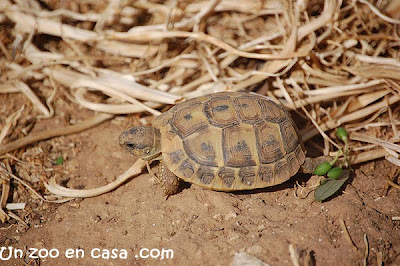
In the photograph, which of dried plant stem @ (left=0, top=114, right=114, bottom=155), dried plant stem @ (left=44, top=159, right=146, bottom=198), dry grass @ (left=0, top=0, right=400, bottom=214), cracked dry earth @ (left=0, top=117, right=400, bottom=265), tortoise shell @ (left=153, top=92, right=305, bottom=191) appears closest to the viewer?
cracked dry earth @ (left=0, top=117, right=400, bottom=265)

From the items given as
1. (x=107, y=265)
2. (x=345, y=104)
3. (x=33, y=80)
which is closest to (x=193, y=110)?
(x=107, y=265)

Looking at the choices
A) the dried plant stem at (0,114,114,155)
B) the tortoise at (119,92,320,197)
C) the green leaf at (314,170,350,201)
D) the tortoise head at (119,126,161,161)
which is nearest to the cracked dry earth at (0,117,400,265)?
the green leaf at (314,170,350,201)

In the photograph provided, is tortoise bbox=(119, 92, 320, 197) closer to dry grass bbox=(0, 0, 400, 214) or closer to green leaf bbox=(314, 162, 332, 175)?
green leaf bbox=(314, 162, 332, 175)

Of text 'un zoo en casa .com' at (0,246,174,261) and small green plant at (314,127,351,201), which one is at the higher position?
small green plant at (314,127,351,201)

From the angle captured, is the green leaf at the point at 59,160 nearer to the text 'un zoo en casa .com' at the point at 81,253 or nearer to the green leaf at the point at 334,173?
the text 'un zoo en casa .com' at the point at 81,253

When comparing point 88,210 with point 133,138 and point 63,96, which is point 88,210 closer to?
point 133,138

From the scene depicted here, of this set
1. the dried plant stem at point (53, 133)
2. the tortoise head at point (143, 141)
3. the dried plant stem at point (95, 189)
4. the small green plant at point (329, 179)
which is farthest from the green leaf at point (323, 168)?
the dried plant stem at point (53, 133)
